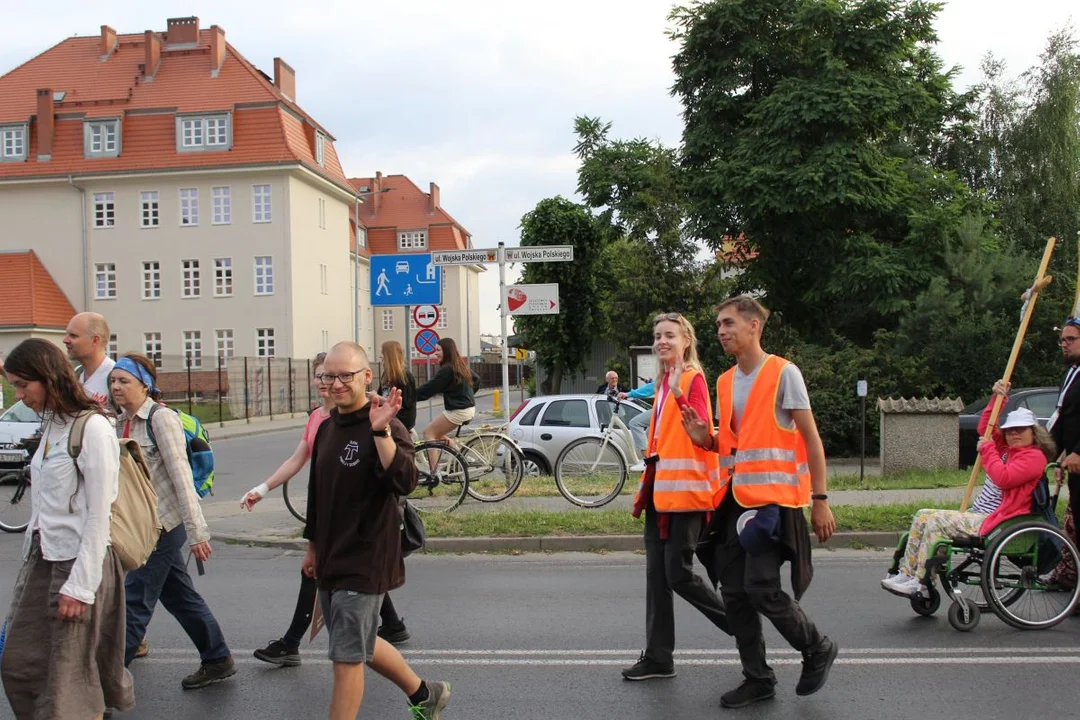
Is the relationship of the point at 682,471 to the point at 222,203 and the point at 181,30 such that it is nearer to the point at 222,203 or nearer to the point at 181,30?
the point at 222,203

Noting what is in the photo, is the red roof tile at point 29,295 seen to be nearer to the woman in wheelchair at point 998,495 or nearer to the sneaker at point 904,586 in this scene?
the sneaker at point 904,586

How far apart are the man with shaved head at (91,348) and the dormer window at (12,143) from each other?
169ft

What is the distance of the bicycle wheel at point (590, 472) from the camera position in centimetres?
1178

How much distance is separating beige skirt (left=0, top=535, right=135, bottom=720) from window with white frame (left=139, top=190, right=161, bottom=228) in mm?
50083

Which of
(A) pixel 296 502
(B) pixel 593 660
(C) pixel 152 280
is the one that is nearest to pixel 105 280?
(C) pixel 152 280

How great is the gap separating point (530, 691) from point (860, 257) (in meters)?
22.5

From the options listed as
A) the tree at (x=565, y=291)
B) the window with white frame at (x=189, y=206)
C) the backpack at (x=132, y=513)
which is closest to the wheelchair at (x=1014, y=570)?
the backpack at (x=132, y=513)

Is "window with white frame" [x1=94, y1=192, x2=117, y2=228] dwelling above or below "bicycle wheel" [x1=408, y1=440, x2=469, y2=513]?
above

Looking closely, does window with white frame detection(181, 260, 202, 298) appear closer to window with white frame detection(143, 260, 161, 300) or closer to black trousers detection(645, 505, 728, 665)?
window with white frame detection(143, 260, 161, 300)

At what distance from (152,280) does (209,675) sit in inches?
1930

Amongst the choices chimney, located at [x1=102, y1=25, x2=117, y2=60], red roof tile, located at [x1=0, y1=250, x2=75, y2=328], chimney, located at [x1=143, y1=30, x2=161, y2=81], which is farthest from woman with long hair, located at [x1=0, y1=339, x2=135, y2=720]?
chimney, located at [x1=102, y1=25, x2=117, y2=60]

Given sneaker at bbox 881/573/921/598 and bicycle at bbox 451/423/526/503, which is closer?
sneaker at bbox 881/573/921/598

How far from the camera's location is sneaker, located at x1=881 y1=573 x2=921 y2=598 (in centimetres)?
664

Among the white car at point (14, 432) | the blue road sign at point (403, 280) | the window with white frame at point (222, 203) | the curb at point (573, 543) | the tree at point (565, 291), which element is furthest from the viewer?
the window with white frame at point (222, 203)
